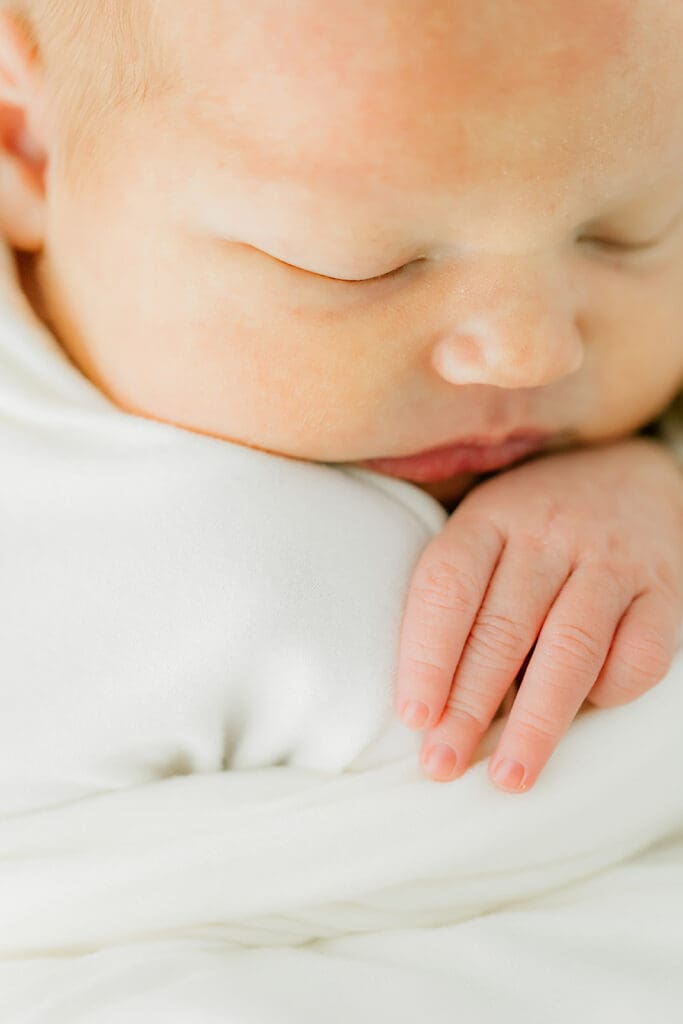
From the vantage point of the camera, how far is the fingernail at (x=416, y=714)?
834 mm

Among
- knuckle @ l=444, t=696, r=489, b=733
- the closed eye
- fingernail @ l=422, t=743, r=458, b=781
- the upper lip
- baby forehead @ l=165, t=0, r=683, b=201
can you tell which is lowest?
fingernail @ l=422, t=743, r=458, b=781

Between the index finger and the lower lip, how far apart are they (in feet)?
0.27

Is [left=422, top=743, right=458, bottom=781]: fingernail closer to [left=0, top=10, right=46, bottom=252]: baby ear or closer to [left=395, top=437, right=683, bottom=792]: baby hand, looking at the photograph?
[left=395, top=437, right=683, bottom=792]: baby hand

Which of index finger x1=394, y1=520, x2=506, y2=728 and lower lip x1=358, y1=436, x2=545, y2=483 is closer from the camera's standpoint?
index finger x1=394, y1=520, x2=506, y2=728

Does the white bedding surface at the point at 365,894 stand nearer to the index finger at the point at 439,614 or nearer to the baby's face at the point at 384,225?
the index finger at the point at 439,614

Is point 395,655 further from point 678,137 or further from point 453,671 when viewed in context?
point 678,137

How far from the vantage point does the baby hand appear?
84cm

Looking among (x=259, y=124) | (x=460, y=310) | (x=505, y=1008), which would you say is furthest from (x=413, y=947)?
(x=259, y=124)

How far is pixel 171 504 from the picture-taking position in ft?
2.94

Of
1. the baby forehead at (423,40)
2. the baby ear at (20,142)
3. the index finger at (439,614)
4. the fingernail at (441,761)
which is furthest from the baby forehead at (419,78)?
the fingernail at (441,761)

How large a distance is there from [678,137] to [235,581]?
46 cm

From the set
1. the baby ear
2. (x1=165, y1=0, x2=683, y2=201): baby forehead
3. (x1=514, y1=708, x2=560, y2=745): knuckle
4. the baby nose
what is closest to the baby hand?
(x1=514, y1=708, x2=560, y2=745): knuckle

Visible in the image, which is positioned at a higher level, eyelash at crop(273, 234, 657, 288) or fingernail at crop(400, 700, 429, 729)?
eyelash at crop(273, 234, 657, 288)

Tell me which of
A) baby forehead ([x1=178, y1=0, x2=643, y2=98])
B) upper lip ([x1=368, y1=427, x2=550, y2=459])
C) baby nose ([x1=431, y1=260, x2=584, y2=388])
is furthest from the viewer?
upper lip ([x1=368, y1=427, x2=550, y2=459])
